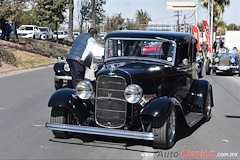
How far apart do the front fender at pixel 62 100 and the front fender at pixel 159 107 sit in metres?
1.34

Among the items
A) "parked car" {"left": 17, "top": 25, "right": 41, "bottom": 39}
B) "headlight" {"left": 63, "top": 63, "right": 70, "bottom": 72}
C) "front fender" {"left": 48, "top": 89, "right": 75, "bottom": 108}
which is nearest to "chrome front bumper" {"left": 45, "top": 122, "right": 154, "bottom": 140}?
"front fender" {"left": 48, "top": 89, "right": 75, "bottom": 108}

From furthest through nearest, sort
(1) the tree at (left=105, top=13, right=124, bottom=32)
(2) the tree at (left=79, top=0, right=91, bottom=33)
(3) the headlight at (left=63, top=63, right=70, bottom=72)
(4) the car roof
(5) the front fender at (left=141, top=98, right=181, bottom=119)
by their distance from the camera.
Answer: (1) the tree at (left=105, top=13, right=124, bottom=32), (2) the tree at (left=79, top=0, right=91, bottom=33), (3) the headlight at (left=63, top=63, right=70, bottom=72), (4) the car roof, (5) the front fender at (left=141, top=98, right=181, bottom=119)

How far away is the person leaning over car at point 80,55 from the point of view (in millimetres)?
9122

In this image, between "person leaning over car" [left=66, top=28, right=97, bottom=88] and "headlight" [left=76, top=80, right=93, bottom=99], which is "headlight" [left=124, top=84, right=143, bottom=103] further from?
"person leaning over car" [left=66, top=28, right=97, bottom=88]

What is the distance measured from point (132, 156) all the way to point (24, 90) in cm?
856

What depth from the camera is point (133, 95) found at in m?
6.46

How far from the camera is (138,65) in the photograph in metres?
7.33

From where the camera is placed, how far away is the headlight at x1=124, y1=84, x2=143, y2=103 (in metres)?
6.44

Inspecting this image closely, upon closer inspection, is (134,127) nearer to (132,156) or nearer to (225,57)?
(132,156)

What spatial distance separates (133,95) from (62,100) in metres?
1.31

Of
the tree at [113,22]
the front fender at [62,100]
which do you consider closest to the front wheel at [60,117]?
the front fender at [62,100]

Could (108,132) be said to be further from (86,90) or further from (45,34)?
(45,34)

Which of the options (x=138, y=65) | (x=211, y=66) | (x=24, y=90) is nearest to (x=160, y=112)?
(x=138, y=65)

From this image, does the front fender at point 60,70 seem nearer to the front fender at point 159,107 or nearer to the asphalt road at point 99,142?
the asphalt road at point 99,142
